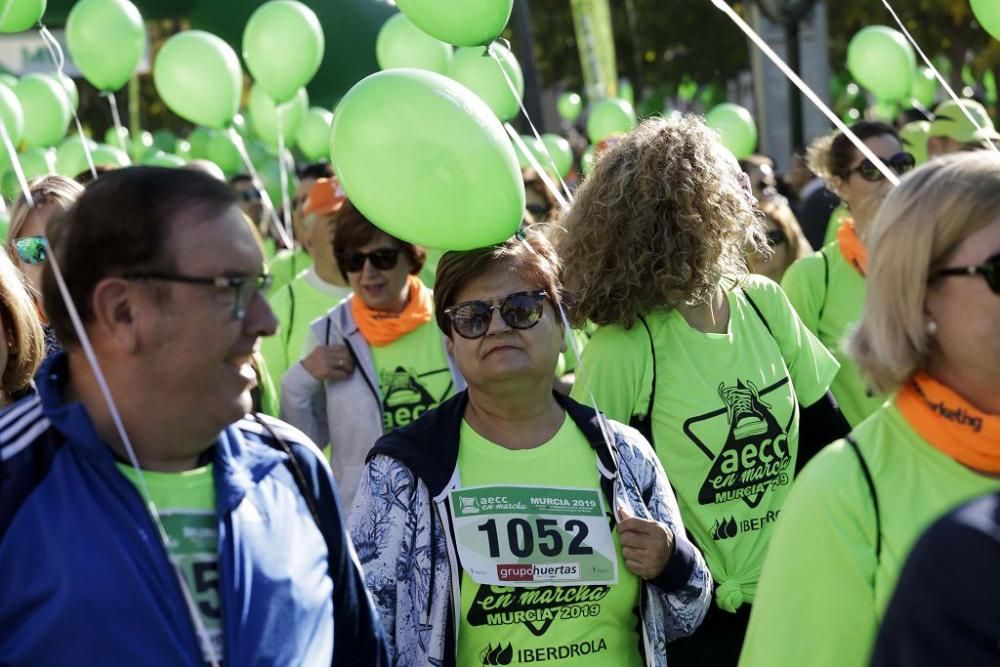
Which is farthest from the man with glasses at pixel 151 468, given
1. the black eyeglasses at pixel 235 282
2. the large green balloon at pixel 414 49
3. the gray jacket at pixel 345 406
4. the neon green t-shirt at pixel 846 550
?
the large green balloon at pixel 414 49

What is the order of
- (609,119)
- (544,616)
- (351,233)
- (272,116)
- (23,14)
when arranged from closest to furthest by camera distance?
(544,616) < (23,14) < (351,233) < (609,119) < (272,116)

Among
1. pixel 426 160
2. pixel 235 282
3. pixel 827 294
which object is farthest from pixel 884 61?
pixel 235 282

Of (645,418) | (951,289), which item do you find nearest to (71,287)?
(951,289)

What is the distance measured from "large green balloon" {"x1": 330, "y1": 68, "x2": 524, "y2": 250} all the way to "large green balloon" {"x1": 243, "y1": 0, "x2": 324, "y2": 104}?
4.38 meters

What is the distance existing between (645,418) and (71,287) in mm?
1744

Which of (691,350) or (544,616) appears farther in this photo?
(691,350)

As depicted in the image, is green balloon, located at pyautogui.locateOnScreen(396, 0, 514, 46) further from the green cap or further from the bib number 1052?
the green cap

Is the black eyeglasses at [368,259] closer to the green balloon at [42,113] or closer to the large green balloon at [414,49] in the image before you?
the large green balloon at [414,49]

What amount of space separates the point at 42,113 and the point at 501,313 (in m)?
6.22

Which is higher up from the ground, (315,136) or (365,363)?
(365,363)

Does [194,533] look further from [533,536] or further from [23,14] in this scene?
[23,14]

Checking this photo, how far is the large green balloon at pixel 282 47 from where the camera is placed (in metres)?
7.27

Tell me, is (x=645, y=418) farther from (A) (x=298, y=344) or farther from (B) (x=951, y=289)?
(A) (x=298, y=344)

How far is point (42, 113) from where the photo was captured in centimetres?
844
